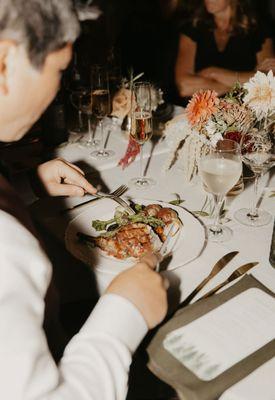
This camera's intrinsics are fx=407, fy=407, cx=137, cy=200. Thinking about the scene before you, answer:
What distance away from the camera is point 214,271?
1090 mm

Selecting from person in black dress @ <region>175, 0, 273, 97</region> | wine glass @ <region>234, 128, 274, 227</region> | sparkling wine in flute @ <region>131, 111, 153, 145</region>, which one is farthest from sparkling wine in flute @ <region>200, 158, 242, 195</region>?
person in black dress @ <region>175, 0, 273, 97</region>

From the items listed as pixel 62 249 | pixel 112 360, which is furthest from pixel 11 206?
pixel 112 360

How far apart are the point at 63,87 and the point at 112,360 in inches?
62.1

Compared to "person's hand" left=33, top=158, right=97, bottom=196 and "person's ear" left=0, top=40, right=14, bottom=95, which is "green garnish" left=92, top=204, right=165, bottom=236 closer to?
"person's hand" left=33, top=158, right=97, bottom=196

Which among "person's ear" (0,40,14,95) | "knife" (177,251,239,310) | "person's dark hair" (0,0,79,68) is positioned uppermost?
"person's dark hair" (0,0,79,68)

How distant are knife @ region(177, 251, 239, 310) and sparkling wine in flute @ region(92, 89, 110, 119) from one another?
0.96 metres

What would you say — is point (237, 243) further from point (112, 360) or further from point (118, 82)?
point (118, 82)

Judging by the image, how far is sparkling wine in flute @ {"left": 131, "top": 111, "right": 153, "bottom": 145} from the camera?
5.21 ft

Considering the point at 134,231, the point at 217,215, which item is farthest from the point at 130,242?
the point at 217,215

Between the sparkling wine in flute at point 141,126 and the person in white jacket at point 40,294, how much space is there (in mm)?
685

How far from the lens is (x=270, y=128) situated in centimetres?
163

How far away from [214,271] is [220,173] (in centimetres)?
33

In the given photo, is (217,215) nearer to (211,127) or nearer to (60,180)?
(211,127)

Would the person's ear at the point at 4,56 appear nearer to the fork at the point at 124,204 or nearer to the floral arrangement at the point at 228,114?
the fork at the point at 124,204
